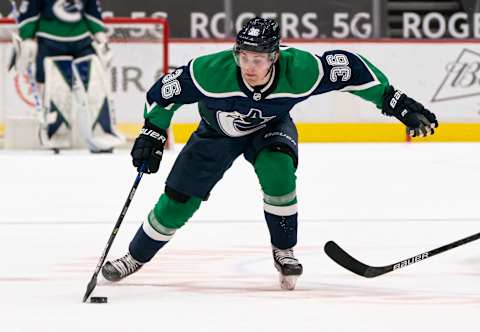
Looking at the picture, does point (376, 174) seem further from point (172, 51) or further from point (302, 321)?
point (302, 321)

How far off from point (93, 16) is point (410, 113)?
18.1ft

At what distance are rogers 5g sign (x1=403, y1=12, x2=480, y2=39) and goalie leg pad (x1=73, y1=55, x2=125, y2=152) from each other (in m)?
2.84

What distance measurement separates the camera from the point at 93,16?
344 inches

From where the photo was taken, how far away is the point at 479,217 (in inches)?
210

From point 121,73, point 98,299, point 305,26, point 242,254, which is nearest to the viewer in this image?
point 98,299

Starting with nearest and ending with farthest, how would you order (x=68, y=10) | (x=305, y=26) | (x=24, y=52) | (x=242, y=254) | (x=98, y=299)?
(x=98, y=299) → (x=242, y=254) → (x=68, y=10) → (x=24, y=52) → (x=305, y=26)

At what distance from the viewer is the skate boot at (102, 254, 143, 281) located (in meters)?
3.56

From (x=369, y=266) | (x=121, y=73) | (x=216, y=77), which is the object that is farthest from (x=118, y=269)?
(x=121, y=73)

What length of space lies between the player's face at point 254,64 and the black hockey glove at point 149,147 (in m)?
0.31

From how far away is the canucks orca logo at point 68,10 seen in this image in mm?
8641

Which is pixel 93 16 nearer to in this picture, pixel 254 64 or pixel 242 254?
pixel 242 254

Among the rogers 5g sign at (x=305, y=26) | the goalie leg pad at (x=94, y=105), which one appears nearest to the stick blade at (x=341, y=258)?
the goalie leg pad at (x=94, y=105)

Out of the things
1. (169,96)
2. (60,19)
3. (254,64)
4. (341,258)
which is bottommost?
(60,19)

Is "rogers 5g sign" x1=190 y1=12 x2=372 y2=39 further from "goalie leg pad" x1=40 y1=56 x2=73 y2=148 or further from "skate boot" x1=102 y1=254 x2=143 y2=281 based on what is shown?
"skate boot" x1=102 y1=254 x2=143 y2=281
